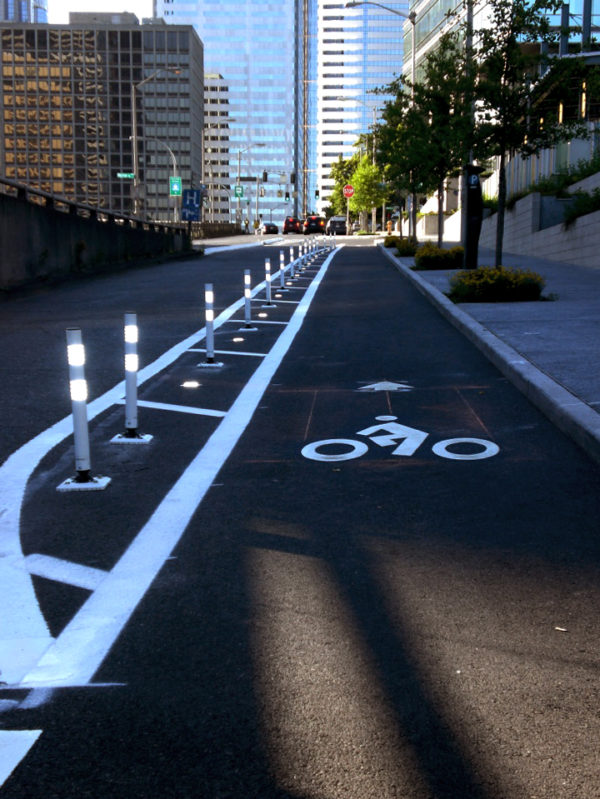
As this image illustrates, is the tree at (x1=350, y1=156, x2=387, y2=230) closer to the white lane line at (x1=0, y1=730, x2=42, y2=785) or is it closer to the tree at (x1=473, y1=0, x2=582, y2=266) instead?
the tree at (x1=473, y1=0, x2=582, y2=266)

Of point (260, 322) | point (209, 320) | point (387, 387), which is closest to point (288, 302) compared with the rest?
point (260, 322)

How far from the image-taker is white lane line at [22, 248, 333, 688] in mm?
3592

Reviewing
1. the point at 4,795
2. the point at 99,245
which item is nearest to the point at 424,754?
the point at 4,795

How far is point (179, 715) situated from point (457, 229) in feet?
193

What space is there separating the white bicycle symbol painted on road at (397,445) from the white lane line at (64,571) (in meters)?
2.62

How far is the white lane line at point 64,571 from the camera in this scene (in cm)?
449

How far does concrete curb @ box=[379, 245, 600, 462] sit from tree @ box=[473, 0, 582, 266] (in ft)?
22.2

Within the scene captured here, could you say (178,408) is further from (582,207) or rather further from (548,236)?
(548,236)

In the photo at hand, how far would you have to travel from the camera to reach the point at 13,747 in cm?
302

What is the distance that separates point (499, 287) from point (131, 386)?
457 inches

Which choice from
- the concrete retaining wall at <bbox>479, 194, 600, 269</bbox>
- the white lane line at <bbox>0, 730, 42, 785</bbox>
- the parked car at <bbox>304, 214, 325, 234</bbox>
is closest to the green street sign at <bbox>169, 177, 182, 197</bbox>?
the parked car at <bbox>304, 214, 325, 234</bbox>

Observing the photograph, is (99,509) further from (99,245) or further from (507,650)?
(99,245)

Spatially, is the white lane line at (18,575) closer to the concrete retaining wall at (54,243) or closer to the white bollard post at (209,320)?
the white bollard post at (209,320)

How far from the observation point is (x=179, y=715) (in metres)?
3.23
